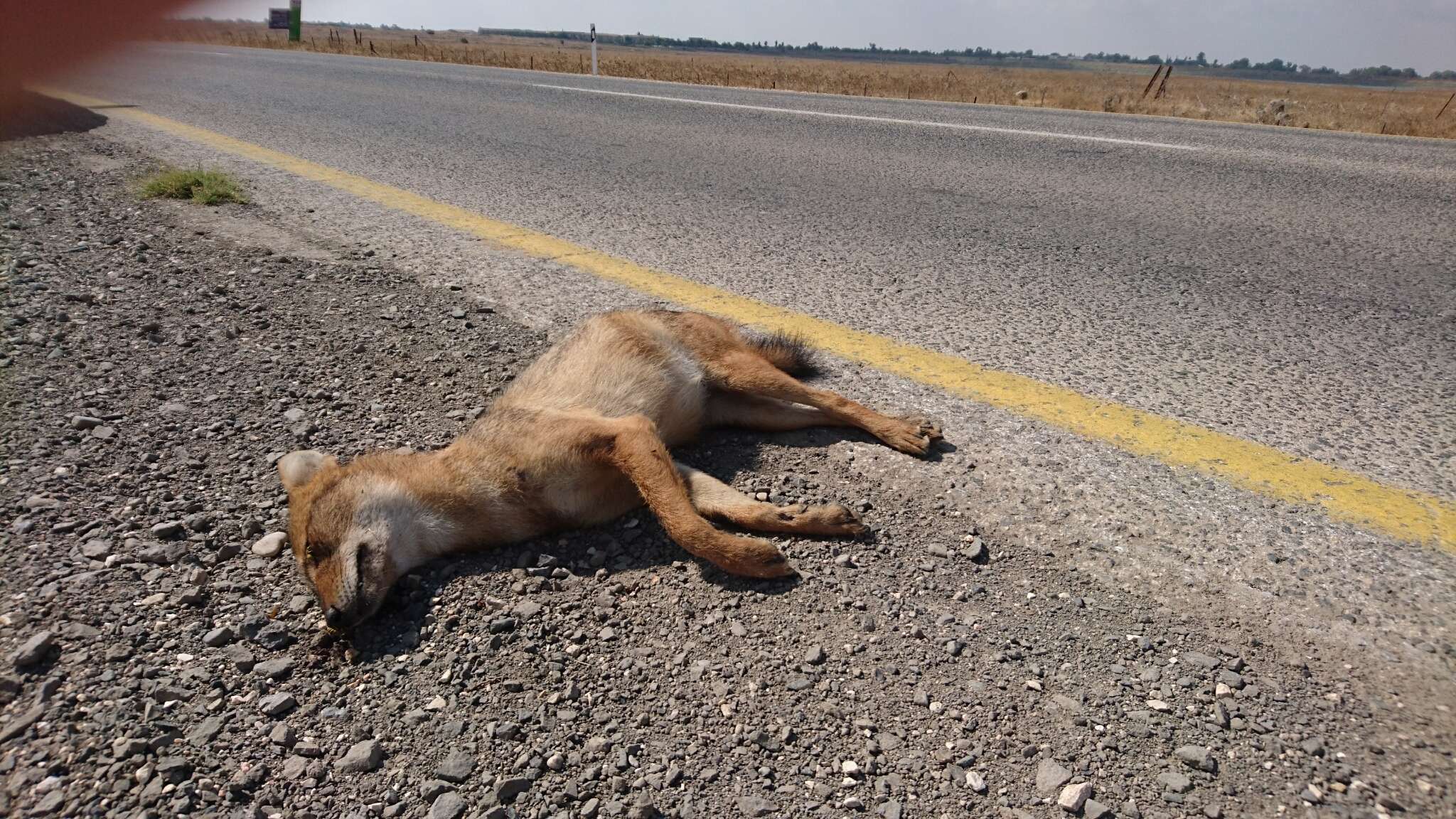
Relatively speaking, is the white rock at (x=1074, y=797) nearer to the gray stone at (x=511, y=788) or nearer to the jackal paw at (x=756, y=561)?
the jackal paw at (x=756, y=561)

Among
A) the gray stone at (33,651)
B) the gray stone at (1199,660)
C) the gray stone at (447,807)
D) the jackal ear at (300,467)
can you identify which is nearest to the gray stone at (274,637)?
the gray stone at (33,651)

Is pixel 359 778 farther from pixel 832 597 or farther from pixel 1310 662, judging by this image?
pixel 1310 662

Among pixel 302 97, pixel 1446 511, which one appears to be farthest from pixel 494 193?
pixel 302 97

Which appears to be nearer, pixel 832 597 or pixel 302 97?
pixel 832 597

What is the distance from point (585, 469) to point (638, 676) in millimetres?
967

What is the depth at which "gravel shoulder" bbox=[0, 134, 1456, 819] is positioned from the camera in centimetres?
171

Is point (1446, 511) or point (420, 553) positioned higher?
point (1446, 511)

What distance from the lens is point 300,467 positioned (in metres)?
2.68

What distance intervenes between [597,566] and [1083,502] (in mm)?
1391

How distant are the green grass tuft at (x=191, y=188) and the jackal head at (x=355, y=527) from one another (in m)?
3.94

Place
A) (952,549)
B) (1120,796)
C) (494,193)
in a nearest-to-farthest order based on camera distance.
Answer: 1. (1120,796)
2. (952,549)
3. (494,193)

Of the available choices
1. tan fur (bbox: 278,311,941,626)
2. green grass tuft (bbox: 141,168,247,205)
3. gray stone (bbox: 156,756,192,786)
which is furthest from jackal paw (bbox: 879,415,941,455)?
green grass tuft (bbox: 141,168,247,205)

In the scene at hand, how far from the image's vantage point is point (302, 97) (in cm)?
1258

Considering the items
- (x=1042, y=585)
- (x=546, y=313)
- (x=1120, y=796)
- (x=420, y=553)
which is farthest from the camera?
(x=546, y=313)
